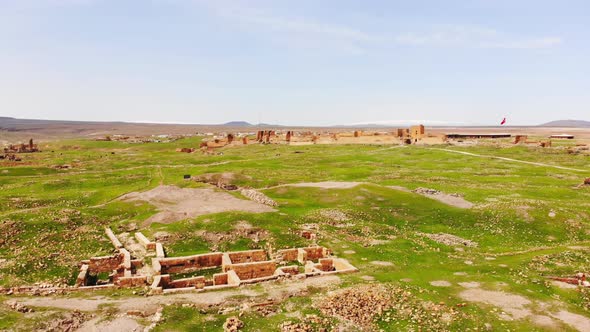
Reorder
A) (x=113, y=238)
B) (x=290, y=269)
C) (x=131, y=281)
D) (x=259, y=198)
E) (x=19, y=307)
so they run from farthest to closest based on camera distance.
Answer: (x=259, y=198)
(x=113, y=238)
(x=290, y=269)
(x=131, y=281)
(x=19, y=307)

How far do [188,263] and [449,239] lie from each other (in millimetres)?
26555

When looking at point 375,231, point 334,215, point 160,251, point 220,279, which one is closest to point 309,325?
point 220,279

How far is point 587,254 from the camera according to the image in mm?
35031

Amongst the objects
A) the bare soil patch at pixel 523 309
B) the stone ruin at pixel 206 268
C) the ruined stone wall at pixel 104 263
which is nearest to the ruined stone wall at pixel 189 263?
the stone ruin at pixel 206 268

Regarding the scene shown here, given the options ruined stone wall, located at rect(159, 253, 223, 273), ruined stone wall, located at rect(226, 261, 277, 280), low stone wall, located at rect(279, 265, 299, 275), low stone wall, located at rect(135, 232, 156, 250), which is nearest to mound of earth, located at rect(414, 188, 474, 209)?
low stone wall, located at rect(279, 265, 299, 275)

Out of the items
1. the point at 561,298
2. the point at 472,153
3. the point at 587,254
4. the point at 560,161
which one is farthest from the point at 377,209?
the point at 472,153

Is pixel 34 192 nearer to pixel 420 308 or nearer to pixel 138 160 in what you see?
pixel 138 160

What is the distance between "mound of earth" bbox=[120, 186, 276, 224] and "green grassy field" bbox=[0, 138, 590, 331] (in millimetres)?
2334

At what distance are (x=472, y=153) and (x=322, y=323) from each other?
119350mm

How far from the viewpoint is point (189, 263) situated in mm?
35250

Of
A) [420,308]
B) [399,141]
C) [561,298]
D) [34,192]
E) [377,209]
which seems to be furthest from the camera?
[399,141]

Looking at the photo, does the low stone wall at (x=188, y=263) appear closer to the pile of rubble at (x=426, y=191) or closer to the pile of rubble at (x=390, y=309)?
the pile of rubble at (x=390, y=309)

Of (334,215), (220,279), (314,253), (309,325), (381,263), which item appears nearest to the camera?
(309,325)

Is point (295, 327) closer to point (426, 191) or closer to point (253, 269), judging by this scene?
point (253, 269)
